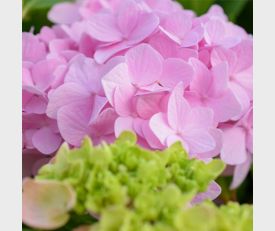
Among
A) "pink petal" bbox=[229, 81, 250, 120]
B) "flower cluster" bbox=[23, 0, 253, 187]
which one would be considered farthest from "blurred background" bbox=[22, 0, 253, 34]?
"pink petal" bbox=[229, 81, 250, 120]

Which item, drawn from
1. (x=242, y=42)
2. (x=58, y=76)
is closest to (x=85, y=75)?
(x=58, y=76)

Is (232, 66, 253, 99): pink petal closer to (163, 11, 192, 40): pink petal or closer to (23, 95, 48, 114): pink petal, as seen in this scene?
(163, 11, 192, 40): pink petal

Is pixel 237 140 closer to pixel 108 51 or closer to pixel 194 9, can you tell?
pixel 108 51

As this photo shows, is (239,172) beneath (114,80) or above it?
beneath

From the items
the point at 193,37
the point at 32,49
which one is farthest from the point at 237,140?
the point at 32,49

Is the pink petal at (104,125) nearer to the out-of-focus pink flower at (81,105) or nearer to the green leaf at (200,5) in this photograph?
the out-of-focus pink flower at (81,105)

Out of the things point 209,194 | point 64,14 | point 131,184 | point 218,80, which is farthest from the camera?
point 64,14
